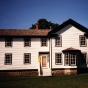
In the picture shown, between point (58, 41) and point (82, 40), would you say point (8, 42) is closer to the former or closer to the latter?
point (58, 41)

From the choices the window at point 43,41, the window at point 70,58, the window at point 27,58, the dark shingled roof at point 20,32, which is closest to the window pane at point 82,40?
the window at point 70,58

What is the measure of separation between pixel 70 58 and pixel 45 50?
4636 millimetres

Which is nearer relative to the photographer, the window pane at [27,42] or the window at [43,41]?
the window pane at [27,42]

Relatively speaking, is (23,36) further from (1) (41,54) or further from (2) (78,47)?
(2) (78,47)

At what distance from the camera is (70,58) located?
86.4 ft

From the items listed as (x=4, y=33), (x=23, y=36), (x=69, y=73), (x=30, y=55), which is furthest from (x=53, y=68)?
(x=4, y=33)

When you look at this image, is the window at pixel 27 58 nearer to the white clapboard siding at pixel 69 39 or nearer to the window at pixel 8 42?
the window at pixel 8 42

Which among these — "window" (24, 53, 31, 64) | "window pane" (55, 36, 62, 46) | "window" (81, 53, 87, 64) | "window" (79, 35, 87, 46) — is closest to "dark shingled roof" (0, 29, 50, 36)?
"window pane" (55, 36, 62, 46)

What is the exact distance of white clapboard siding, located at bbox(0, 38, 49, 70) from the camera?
2689 cm

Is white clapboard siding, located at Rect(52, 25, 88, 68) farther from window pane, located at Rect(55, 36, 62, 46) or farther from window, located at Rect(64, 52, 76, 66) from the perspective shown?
window, located at Rect(64, 52, 76, 66)

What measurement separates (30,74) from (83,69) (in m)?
9.30

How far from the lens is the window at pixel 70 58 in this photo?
2625 centimetres

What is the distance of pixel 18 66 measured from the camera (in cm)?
2692

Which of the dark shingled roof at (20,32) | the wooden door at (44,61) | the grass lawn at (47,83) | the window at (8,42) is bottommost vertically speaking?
the grass lawn at (47,83)
